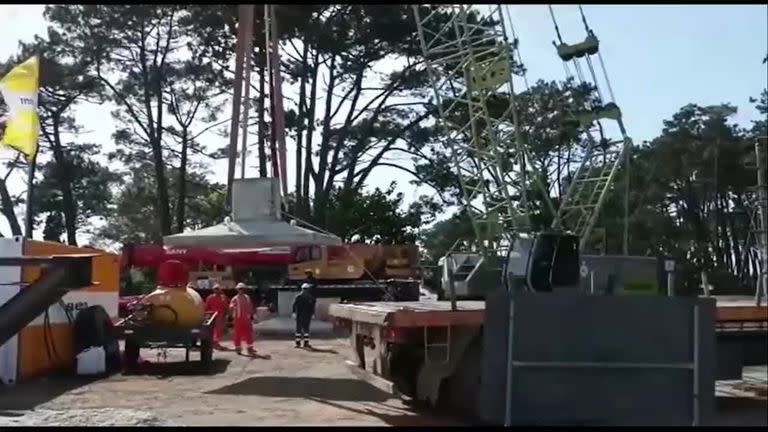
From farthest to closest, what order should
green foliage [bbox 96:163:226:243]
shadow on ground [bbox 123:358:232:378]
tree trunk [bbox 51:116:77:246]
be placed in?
green foliage [bbox 96:163:226:243] < tree trunk [bbox 51:116:77:246] < shadow on ground [bbox 123:358:232:378]

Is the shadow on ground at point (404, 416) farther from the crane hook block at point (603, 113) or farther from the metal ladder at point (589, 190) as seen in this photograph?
the metal ladder at point (589, 190)

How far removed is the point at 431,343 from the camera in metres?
12.1

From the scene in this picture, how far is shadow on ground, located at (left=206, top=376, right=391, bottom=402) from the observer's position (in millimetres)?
14820

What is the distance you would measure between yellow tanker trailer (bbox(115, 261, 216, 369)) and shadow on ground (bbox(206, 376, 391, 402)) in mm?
1717

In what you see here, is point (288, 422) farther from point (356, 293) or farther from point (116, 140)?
point (116, 140)

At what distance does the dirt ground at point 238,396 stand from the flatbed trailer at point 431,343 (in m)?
0.43

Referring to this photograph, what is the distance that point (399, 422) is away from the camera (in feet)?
40.3

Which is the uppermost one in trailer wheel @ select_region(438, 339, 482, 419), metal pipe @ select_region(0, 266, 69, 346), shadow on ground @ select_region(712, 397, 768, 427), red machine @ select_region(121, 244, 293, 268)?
red machine @ select_region(121, 244, 293, 268)

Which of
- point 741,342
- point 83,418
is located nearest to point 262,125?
point 83,418

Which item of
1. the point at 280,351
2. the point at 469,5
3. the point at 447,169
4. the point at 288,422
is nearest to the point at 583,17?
the point at 469,5

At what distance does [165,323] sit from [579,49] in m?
14.1

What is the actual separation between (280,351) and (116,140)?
2995 cm

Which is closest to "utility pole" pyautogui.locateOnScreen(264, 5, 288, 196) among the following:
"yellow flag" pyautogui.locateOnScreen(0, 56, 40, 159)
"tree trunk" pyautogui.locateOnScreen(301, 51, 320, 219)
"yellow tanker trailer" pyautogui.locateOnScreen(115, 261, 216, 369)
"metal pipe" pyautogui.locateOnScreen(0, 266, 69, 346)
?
"yellow tanker trailer" pyautogui.locateOnScreen(115, 261, 216, 369)

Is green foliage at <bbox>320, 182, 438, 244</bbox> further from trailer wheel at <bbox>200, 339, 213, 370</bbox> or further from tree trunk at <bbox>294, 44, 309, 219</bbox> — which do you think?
trailer wheel at <bbox>200, 339, 213, 370</bbox>
